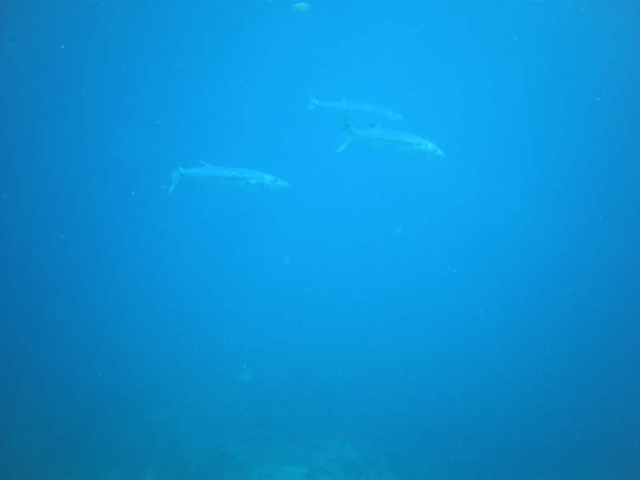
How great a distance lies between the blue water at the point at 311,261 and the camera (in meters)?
11.1

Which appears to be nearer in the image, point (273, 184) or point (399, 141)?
point (273, 184)

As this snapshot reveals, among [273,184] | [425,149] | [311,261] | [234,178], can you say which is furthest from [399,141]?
[311,261]

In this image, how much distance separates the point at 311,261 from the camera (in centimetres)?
2889

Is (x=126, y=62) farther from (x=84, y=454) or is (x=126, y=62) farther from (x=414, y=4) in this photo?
(x=84, y=454)

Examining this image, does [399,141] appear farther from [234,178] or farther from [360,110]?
[234,178]

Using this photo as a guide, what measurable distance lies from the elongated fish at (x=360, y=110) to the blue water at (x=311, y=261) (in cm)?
330

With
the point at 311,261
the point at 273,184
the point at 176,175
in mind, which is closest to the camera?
the point at 273,184

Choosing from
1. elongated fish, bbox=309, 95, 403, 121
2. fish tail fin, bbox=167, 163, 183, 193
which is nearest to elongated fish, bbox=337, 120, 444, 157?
elongated fish, bbox=309, 95, 403, 121

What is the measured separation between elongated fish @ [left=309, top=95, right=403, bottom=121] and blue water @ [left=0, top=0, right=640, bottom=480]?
10.8 feet

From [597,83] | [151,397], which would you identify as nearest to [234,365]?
[151,397]

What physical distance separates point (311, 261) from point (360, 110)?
17.9 meters

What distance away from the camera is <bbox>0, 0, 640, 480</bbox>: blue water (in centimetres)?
1113

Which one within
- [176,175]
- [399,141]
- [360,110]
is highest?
[360,110]

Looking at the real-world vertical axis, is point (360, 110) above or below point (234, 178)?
above
